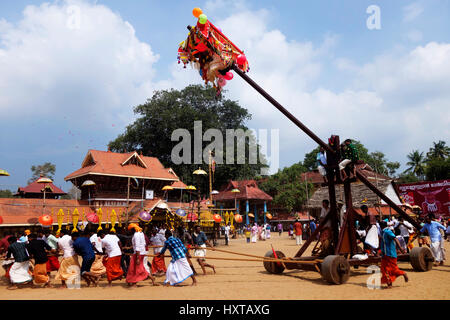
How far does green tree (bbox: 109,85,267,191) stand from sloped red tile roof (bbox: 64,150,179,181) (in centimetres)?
1132

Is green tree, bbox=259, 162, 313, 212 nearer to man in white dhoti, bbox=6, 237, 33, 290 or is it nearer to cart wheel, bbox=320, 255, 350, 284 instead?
cart wheel, bbox=320, 255, 350, 284

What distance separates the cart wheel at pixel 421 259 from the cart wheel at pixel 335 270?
3.03m

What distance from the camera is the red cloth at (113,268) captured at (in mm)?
9336

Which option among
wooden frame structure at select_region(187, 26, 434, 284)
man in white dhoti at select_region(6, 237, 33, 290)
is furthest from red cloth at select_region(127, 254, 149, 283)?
wooden frame structure at select_region(187, 26, 434, 284)

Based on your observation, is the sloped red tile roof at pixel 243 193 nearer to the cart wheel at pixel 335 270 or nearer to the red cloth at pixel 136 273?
the red cloth at pixel 136 273

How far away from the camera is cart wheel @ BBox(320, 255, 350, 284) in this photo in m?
8.23

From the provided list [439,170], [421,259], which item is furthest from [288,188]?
[421,259]

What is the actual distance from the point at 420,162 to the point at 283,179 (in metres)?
27.8

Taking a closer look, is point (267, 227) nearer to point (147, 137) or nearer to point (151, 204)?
point (151, 204)

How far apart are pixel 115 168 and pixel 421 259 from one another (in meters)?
24.4

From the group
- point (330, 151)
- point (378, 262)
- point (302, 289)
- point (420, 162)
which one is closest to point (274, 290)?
point (302, 289)

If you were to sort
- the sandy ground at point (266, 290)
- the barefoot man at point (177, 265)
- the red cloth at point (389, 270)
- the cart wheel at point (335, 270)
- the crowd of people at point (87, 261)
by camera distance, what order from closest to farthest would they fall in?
the sandy ground at point (266, 290), the red cloth at point (389, 270), the cart wheel at point (335, 270), the barefoot man at point (177, 265), the crowd of people at point (87, 261)

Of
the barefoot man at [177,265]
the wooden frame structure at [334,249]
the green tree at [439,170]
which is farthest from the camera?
the green tree at [439,170]

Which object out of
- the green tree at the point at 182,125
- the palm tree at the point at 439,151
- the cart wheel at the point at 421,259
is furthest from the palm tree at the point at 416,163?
the cart wheel at the point at 421,259
